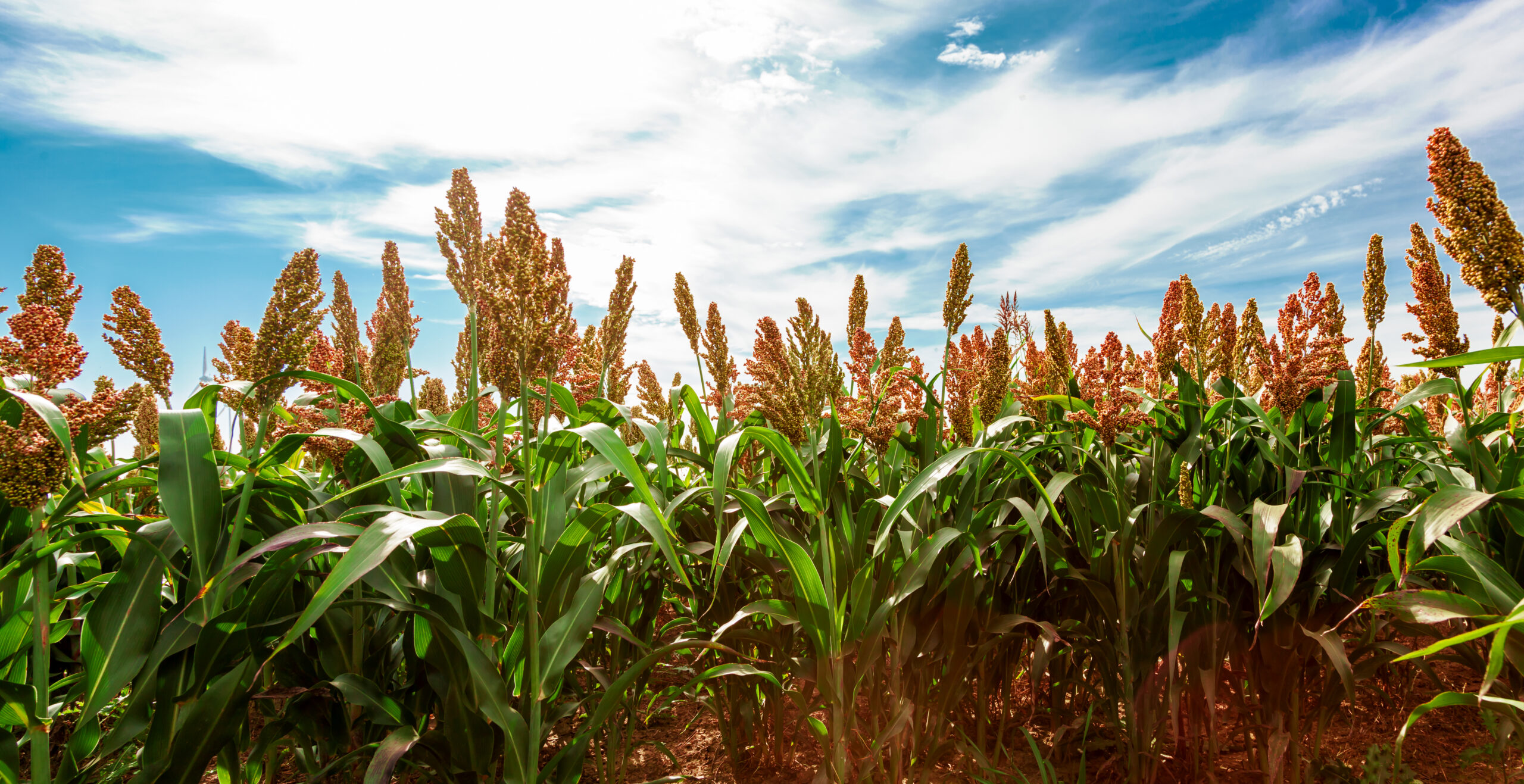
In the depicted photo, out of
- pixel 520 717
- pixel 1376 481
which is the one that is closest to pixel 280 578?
pixel 520 717

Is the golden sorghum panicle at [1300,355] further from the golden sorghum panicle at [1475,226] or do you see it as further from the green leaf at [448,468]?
the green leaf at [448,468]

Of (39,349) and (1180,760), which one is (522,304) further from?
(1180,760)

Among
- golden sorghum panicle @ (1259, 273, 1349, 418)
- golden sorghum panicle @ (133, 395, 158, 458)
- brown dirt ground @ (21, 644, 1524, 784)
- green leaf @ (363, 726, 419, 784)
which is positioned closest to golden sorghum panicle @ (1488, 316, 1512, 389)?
golden sorghum panicle @ (1259, 273, 1349, 418)

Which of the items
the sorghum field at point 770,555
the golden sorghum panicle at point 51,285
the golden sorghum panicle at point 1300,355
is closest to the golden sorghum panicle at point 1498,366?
the sorghum field at point 770,555

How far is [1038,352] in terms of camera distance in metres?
3.47

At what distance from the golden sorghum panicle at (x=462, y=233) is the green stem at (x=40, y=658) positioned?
48.5 inches

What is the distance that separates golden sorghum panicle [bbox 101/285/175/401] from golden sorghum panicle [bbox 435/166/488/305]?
0.85 meters

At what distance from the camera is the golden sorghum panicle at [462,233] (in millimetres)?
2408

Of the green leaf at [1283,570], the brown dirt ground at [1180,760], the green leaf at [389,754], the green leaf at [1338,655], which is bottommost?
the brown dirt ground at [1180,760]

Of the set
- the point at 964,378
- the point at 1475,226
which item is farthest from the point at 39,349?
the point at 1475,226

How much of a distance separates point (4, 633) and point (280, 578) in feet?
2.93

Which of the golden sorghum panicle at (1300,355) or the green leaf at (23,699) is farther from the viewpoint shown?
the golden sorghum panicle at (1300,355)

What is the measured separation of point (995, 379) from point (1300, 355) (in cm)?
98

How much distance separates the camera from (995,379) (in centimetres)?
242
